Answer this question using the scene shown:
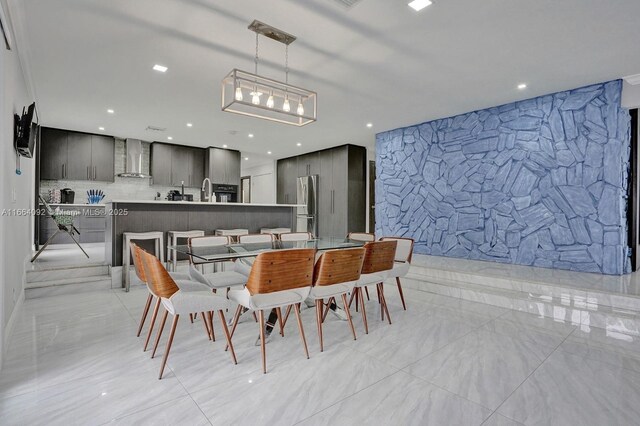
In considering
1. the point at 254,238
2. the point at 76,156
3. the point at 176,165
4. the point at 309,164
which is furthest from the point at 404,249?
the point at 76,156

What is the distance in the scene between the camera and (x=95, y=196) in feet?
23.3

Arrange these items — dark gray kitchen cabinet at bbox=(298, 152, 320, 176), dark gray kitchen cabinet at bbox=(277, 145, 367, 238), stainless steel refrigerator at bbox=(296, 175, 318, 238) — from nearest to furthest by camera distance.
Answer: dark gray kitchen cabinet at bbox=(277, 145, 367, 238) → stainless steel refrigerator at bbox=(296, 175, 318, 238) → dark gray kitchen cabinet at bbox=(298, 152, 320, 176)

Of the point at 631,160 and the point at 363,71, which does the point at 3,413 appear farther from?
the point at 631,160

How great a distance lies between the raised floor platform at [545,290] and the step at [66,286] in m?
4.25

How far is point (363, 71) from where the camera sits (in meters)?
3.95

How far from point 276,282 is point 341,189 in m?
6.13

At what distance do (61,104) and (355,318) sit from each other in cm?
567

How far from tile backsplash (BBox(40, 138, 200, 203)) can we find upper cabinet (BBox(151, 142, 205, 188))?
259 millimetres

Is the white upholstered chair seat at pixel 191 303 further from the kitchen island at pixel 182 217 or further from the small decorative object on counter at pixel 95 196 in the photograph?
the small decorative object on counter at pixel 95 196

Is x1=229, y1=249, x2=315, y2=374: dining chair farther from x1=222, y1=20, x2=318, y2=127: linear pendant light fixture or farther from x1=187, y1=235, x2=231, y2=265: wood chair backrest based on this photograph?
x1=222, y1=20, x2=318, y2=127: linear pendant light fixture

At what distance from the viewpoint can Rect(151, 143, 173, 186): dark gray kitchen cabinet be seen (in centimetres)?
801

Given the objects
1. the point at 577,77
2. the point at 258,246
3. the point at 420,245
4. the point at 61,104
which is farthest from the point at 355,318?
the point at 61,104

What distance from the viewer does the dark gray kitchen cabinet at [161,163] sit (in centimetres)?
801

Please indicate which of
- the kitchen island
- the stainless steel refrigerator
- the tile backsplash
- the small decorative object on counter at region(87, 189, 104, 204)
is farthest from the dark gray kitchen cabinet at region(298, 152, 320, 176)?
the small decorative object on counter at region(87, 189, 104, 204)
